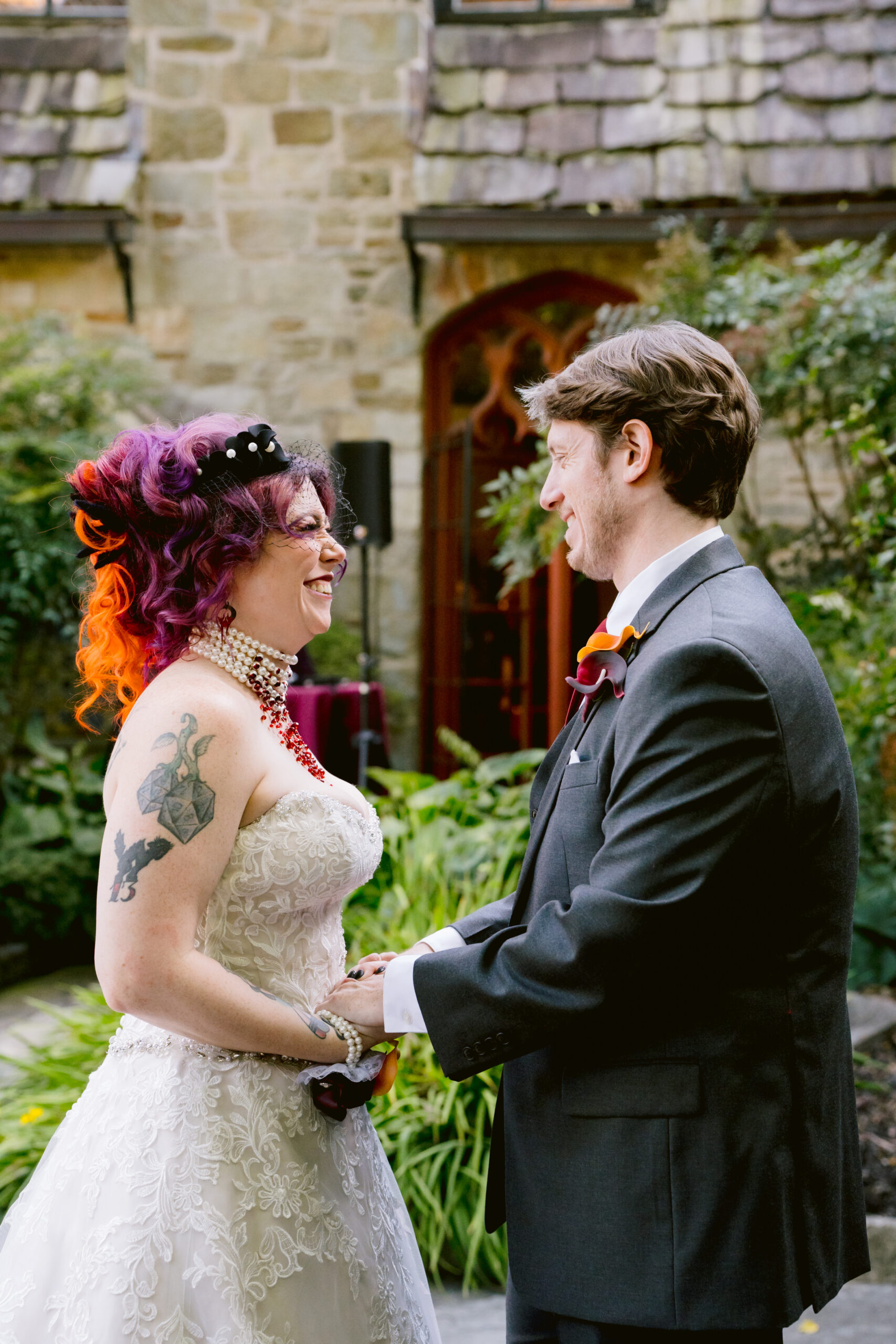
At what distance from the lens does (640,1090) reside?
1550 millimetres

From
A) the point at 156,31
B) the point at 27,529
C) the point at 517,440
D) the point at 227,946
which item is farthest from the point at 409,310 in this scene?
the point at 227,946

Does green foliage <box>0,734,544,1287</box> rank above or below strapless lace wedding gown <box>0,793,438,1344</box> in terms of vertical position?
below

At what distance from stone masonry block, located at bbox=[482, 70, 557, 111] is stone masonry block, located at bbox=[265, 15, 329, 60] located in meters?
0.97

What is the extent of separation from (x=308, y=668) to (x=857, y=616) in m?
2.78

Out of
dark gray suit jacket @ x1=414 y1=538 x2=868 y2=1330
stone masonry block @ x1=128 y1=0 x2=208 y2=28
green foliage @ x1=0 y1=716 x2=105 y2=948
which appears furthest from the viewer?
stone masonry block @ x1=128 y1=0 x2=208 y2=28

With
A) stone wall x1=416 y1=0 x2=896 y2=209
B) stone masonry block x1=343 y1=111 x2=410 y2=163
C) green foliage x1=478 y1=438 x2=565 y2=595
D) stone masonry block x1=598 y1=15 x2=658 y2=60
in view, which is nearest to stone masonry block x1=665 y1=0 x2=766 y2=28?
stone wall x1=416 y1=0 x2=896 y2=209

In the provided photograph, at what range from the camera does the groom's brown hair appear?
169cm

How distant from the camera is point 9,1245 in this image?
1775mm

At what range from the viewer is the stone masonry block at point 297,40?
270 inches

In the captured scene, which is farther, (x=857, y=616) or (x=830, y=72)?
(x=830, y=72)

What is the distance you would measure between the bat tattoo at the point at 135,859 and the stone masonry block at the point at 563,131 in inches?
240

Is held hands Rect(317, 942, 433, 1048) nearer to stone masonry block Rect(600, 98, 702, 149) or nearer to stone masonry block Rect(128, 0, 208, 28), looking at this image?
stone masonry block Rect(600, 98, 702, 149)

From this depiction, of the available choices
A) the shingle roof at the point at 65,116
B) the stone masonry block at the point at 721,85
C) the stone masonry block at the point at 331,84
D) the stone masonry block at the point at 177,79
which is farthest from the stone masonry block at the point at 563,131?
the shingle roof at the point at 65,116

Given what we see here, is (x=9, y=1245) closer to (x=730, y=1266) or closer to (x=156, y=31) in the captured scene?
(x=730, y=1266)
